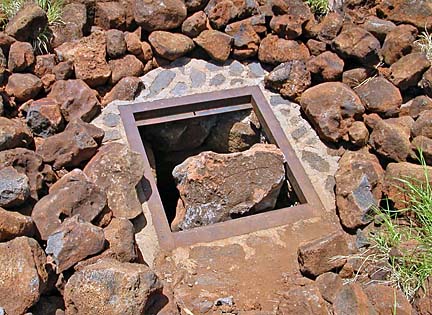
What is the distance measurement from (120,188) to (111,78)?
3.22ft

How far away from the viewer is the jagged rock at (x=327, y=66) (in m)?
4.20

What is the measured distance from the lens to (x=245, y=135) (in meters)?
4.57

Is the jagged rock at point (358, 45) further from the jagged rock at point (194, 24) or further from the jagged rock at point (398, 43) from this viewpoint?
the jagged rock at point (194, 24)

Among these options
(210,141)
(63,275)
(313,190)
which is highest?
(63,275)

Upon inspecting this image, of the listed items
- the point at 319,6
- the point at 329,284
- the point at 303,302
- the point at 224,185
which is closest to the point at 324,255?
the point at 329,284

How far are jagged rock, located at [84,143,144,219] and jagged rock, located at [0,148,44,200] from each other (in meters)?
0.27

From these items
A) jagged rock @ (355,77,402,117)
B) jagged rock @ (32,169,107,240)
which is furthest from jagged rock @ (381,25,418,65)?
jagged rock @ (32,169,107,240)

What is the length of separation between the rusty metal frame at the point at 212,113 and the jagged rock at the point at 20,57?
0.61m

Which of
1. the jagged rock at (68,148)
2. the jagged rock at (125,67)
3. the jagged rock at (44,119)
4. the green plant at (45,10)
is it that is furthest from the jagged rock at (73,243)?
the green plant at (45,10)

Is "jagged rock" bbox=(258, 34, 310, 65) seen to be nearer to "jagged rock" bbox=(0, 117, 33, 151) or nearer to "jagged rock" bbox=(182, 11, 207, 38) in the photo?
"jagged rock" bbox=(182, 11, 207, 38)

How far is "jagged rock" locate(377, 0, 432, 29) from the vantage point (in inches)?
166

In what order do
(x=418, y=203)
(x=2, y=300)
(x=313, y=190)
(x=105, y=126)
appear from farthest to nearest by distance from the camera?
(x=105, y=126)
(x=313, y=190)
(x=418, y=203)
(x=2, y=300)

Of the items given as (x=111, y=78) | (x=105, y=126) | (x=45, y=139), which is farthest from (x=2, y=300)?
(x=111, y=78)

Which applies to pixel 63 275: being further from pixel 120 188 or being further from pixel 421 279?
pixel 421 279
